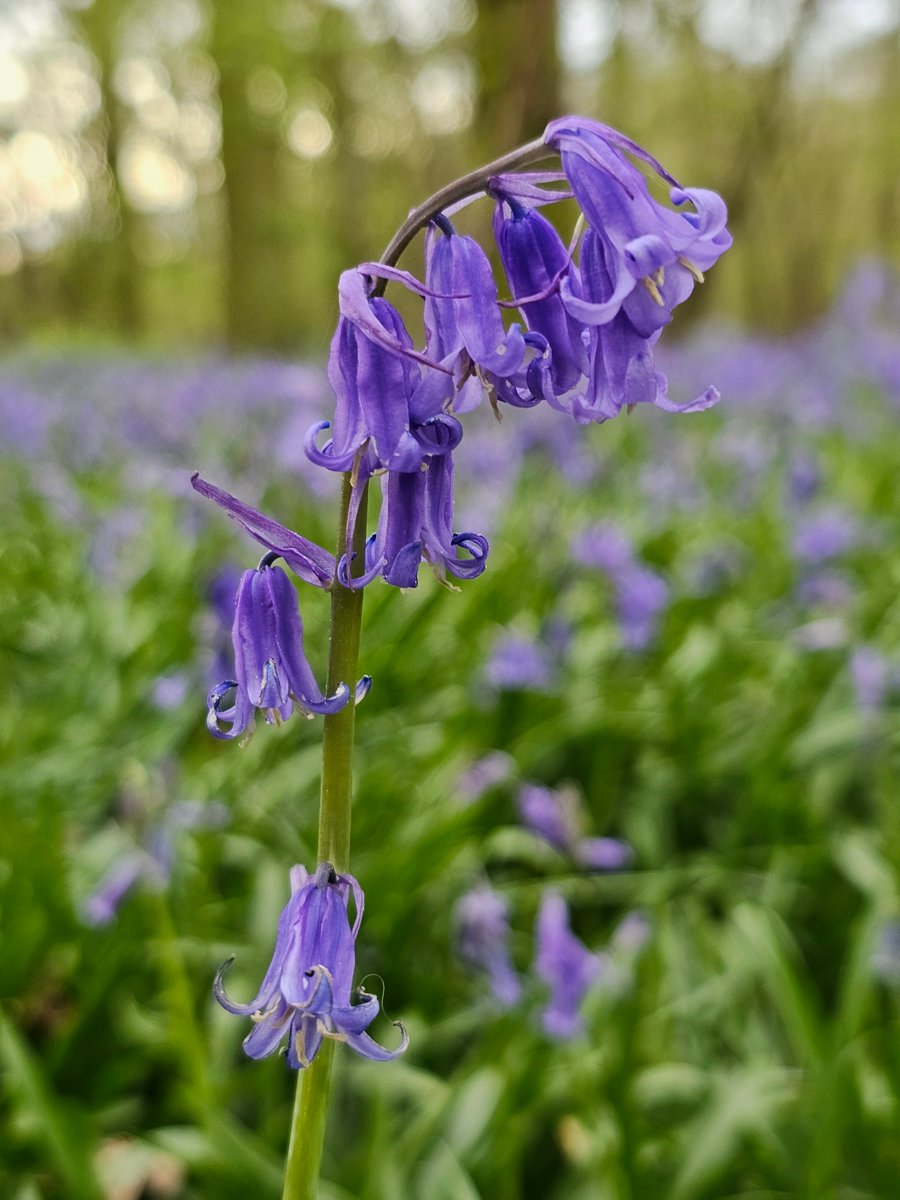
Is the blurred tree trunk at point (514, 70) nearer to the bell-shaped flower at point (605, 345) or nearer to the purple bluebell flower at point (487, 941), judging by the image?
the purple bluebell flower at point (487, 941)

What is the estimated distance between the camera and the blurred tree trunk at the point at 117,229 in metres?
21.1

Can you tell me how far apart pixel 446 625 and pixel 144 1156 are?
2.50 m

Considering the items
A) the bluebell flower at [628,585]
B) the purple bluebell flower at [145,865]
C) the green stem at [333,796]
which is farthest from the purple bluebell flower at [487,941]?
the bluebell flower at [628,585]

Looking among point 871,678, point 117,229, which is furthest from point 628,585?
point 117,229

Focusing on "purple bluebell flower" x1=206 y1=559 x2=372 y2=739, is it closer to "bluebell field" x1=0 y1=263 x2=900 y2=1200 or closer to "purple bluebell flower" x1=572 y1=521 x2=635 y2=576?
"bluebell field" x1=0 y1=263 x2=900 y2=1200

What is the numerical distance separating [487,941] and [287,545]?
5.31 feet

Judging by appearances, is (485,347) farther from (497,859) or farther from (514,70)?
(514,70)

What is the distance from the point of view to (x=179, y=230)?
30.8 meters

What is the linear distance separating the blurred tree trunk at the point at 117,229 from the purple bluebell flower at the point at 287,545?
2384cm

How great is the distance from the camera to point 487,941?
2.25 metres

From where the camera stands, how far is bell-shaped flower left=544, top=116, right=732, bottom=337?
822mm

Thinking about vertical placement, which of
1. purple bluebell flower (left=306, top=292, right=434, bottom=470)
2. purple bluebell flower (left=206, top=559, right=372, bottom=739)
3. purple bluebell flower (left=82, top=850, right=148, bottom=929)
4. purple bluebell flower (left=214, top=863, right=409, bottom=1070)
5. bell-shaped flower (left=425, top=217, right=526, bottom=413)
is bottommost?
purple bluebell flower (left=82, top=850, right=148, bottom=929)

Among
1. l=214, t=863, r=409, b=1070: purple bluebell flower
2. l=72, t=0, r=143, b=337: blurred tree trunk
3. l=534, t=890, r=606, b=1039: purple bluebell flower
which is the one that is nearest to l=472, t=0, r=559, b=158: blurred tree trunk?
l=534, t=890, r=606, b=1039: purple bluebell flower

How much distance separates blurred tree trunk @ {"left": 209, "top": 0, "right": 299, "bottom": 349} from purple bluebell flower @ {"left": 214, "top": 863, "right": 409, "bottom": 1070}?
62.2 ft
